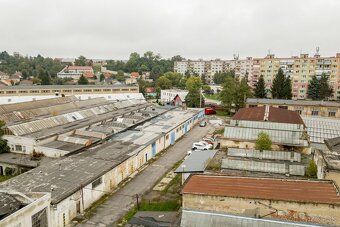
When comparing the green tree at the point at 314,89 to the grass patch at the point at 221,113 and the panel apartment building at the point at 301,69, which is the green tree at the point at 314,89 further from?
the grass patch at the point at 221,113

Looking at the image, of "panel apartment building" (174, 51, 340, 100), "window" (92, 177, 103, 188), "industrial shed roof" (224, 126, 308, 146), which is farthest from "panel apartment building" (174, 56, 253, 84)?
"window" (92, 177, 103, 188)

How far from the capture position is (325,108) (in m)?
48.6

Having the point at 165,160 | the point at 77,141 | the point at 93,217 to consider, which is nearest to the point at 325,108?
the point at 165,160

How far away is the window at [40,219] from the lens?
48.3ft

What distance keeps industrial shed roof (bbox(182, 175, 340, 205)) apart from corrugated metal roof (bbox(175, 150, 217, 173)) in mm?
3528

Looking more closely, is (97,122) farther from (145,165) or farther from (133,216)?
(133,216)

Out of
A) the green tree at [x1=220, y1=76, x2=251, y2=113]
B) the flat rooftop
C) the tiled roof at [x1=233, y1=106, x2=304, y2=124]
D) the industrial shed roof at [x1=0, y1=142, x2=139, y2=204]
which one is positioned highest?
the green tree at [x1=220, y1=76, x2=251, y2=113]

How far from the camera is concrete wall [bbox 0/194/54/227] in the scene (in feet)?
42.8

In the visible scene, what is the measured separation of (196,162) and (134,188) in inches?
199

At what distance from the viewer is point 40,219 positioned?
599 inches

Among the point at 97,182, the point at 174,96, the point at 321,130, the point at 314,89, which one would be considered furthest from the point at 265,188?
the point at 314,89

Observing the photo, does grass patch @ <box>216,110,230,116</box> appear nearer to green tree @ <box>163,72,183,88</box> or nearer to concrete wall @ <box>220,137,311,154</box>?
concrete wall @ <box>220,137,311,154</box>

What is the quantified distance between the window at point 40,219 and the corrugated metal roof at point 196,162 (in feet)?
28.5

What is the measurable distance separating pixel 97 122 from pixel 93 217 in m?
18.8
